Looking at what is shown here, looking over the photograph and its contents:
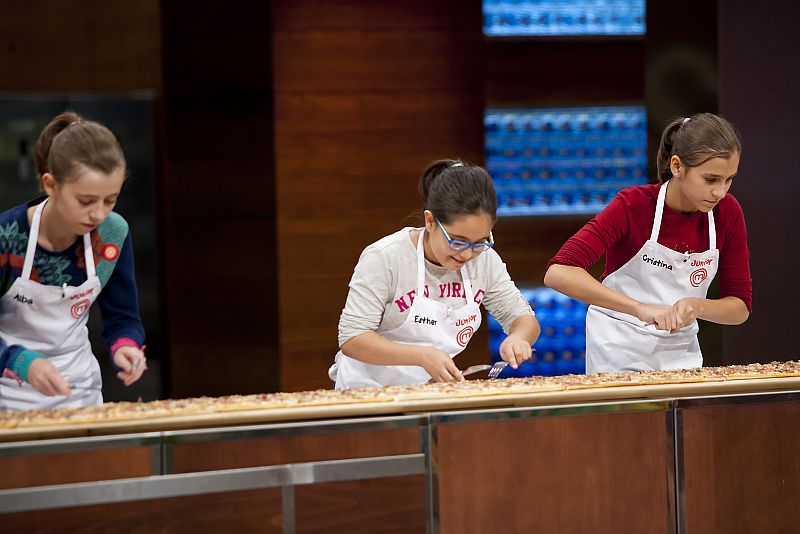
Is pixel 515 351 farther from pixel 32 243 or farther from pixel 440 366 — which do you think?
pixel 32 243

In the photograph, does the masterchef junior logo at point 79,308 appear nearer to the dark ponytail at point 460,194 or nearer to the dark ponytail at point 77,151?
the dark ponytail at point 77,151

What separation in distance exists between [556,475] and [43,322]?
122cm

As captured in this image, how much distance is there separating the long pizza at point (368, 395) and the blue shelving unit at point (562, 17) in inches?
123

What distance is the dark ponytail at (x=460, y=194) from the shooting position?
2.38 m

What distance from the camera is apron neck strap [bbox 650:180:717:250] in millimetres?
2684

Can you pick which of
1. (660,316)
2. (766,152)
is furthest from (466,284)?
(766,152)

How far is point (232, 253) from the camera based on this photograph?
5.12 meters

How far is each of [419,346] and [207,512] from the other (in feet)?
2.49

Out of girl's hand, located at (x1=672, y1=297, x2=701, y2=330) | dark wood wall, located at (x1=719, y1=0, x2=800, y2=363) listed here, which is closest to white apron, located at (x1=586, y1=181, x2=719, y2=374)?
girl's hand, located at (x1=672, y1=297, x2=701, y2=330)

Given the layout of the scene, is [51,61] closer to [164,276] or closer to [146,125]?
[146,125]

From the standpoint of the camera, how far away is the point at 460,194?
2389mm

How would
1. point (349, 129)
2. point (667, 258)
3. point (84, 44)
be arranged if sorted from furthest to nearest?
point (84, 44)
point (349, 129)
point (667, 258)

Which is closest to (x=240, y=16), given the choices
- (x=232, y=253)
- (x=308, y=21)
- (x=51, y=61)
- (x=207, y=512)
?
(x=308, y=21)

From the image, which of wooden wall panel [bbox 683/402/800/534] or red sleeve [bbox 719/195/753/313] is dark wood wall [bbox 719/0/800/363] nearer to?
Answer: red sleeve [bbox 719/195/753/313]
